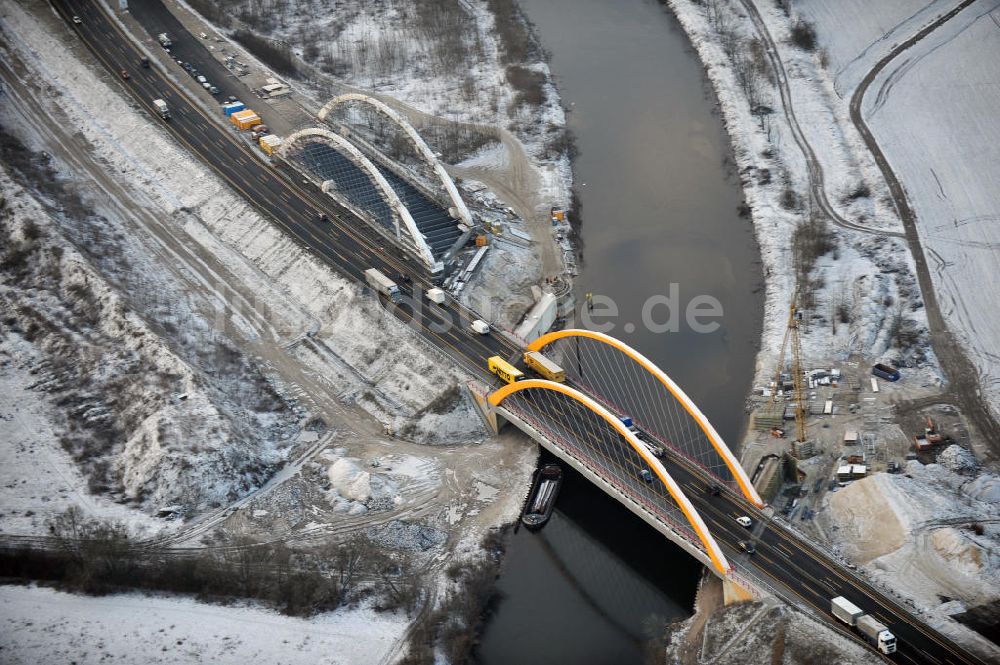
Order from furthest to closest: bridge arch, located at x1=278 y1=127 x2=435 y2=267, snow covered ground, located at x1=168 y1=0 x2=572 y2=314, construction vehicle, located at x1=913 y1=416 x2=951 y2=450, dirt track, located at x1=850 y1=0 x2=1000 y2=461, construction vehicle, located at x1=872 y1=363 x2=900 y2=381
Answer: snow covered ground, located at x1=168 y1=0 x2=572 y2=314 < bridge arch, located at x1=278 y1=127 x2=435 y2=267 < construction vehicle, located at x1=872 y1=363 x2=900 y2=381 < dirt track, located at x1=850 y1=0 x2=1000 y2=461 < construction vehicle, located at x1=913 y1=416 x2=951 y2=450

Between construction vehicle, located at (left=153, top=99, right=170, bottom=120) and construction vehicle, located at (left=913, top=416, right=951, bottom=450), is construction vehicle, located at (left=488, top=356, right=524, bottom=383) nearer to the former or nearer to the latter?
construction vehicle, located at (left=913, top=416, right=951, bottom=450)

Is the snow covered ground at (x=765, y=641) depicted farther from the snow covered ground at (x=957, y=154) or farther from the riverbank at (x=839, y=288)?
the snow covered ground at (x=957, y=154)

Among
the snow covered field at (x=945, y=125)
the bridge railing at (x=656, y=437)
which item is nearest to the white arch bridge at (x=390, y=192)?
the bridge railing at (x=656, y=437)

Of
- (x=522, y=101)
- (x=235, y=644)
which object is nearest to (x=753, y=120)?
(x=522, y=101)

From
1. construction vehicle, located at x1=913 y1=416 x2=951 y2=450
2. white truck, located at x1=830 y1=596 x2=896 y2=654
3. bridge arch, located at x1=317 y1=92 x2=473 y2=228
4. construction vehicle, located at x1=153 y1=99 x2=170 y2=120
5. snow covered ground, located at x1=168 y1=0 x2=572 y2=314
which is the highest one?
snow covered ground, located at x1=168 y1=0 x2=572 y2=314

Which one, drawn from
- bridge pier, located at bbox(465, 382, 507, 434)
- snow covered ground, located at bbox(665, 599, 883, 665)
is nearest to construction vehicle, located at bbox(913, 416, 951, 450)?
snow covered ground, located at bbox(665, 599, 883, 665)

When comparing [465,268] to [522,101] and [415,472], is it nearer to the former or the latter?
[415,472]
